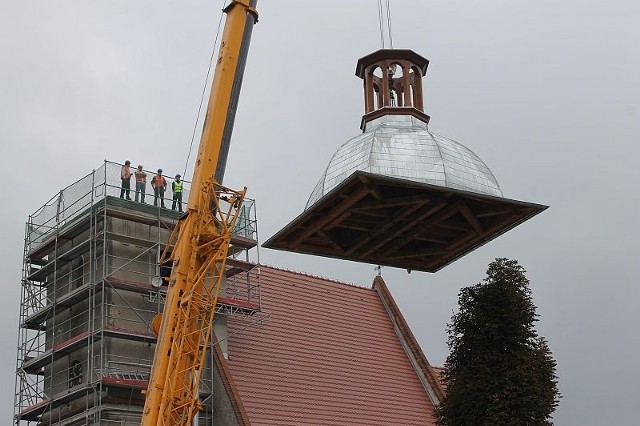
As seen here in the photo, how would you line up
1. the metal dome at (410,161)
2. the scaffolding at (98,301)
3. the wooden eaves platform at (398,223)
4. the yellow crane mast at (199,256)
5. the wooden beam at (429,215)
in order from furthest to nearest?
the scaffolding at (98,301), the yellow crane mast at (199,256), the wooden beam at (429,215), the metal dome at (410,161), the wooden eaves platform at (398,223)

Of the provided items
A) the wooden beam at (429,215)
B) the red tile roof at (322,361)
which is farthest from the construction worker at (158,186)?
the wooden beam at (429,215)

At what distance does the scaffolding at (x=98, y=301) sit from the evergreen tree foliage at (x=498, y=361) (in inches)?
514

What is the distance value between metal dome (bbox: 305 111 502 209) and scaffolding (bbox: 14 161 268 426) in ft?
45.5

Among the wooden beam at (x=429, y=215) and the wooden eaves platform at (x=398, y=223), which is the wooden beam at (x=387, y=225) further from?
the wooden beam at (x=429, y=215)

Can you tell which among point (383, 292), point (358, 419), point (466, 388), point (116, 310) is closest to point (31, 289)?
point (116, 310)

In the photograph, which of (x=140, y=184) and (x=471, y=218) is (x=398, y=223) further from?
(x=140, y=184)

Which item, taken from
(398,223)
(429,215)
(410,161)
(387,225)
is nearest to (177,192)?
(387,225)

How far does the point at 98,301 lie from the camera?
3441 centimetres

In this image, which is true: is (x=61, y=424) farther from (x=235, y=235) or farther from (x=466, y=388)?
(x=466, y=388)

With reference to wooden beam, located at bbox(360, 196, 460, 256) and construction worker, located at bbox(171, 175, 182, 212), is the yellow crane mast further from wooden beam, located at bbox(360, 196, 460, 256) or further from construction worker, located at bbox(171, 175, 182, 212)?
construction worker, located at bbox(171, 175, 182, 212)

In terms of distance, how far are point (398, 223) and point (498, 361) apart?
360 centimetres

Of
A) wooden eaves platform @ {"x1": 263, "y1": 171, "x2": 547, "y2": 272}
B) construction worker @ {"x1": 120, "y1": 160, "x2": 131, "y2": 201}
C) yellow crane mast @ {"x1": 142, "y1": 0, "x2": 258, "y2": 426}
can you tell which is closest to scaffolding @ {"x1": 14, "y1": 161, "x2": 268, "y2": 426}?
construction worker @ {"x1": 120, "y1": 160, "x2": 131, "y2": 201}

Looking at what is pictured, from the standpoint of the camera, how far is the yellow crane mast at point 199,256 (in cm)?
2683

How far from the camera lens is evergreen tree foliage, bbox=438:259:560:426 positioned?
21.9m
